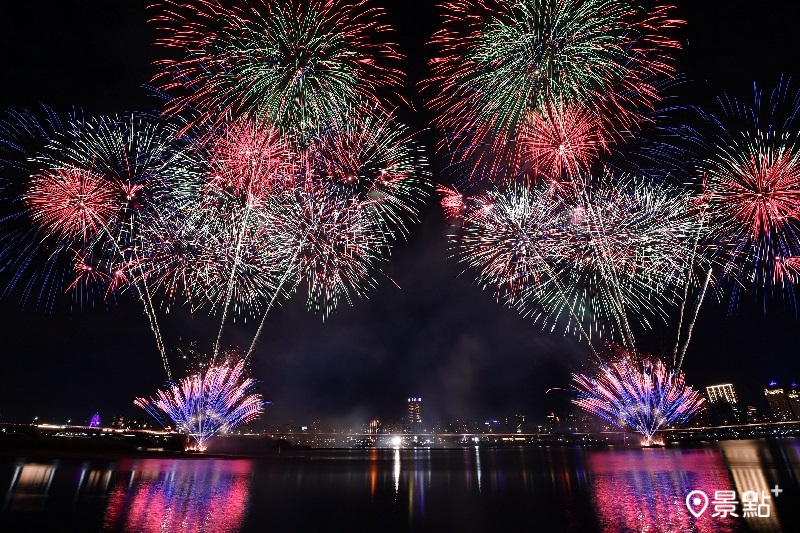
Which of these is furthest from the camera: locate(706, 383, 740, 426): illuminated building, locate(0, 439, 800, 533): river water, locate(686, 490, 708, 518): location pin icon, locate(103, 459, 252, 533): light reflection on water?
locate(706, 383, 740, 426): illuminated building

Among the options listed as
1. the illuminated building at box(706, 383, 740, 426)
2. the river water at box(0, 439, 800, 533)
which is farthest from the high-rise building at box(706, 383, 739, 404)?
the river water at box(0, 439, 800, 533)

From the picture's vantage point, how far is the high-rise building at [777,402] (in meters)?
172

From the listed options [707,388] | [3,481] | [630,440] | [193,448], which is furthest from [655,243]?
[707,388]

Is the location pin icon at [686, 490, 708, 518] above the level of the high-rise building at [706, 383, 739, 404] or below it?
below

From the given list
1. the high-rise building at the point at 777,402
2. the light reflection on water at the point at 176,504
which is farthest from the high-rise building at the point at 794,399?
the light reflection on water at the point at 176,504

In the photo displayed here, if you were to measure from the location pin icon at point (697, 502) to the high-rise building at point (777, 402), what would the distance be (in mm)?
213762

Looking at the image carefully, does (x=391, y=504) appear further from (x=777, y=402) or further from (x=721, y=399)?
(x=777, y=402)

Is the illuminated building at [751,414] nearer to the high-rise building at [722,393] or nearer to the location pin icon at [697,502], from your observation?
the high-rise building at [722,393]

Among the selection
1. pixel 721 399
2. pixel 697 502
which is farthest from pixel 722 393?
pixel 697 502

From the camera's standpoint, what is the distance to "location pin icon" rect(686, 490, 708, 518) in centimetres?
1059

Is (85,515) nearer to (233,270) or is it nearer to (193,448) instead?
(233,270)

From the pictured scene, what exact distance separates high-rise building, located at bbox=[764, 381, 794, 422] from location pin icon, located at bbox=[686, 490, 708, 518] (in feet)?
701

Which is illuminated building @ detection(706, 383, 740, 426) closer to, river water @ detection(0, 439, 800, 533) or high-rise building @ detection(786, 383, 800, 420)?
high-rise building @ detection(786, 383, 800, 420)

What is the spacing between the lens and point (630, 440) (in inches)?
3836
